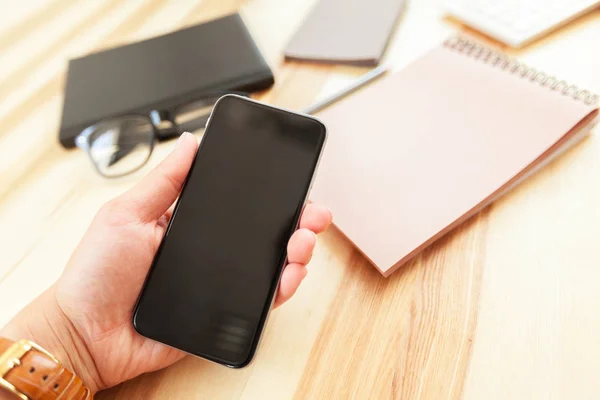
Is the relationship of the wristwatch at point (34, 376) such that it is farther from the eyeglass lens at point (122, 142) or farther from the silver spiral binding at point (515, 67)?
the silver spiral binding at point (515, 67)

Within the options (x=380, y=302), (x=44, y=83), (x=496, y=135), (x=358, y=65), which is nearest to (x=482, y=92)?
(x=496, y=135)

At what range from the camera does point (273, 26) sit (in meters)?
0.76

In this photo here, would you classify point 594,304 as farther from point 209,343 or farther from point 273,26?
point 273,26

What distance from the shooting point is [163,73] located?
2.19ft

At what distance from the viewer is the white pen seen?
1.96 feet

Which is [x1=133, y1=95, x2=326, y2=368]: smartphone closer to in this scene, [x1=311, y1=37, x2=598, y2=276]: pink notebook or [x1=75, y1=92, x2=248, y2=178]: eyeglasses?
[x1=311, y1=37, x2=598, y2=276]: pink notebook

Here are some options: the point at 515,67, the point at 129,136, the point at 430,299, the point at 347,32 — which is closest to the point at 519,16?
the point at 515,67

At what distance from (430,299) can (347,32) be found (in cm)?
45

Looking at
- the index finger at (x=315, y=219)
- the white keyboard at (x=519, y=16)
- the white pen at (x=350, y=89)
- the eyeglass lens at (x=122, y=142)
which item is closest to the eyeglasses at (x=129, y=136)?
the eyeglass lens at (x=122, y=142)

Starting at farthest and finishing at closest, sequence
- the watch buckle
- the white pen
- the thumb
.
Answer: the white pen, the thumb, the watch buckle

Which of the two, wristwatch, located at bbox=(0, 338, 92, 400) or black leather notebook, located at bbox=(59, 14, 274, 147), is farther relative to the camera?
black leather notebook, located at bbox=(59, 14, 274, 147)

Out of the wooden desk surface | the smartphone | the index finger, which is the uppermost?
the smartphone

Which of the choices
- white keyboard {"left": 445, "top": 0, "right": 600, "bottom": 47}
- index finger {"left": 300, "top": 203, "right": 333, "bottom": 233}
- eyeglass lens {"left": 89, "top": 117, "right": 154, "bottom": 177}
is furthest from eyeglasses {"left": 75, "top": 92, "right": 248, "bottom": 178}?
white keyboard {"left": 445, "top": 0, "right": 600, "bottom": 47}

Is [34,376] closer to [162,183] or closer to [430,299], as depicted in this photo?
[162,183]
